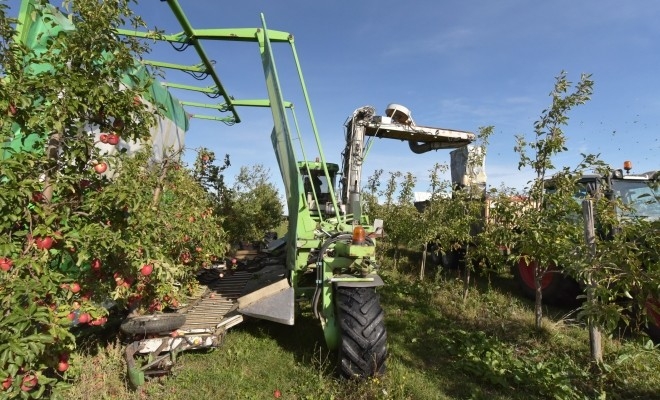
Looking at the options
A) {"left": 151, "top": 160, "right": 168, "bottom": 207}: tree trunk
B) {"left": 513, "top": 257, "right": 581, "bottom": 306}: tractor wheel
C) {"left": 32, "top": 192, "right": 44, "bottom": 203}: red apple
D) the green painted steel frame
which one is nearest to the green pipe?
the green painted steel frame

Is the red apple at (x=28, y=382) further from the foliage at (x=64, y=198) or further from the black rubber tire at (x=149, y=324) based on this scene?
the black rubber tire at (x=149, y=324)

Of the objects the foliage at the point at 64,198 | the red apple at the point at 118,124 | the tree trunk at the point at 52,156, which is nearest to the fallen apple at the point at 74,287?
the foliage at the point at 64,198

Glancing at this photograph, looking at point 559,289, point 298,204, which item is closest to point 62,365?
point 298,204

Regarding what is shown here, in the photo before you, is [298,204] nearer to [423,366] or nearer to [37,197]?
[423,366]

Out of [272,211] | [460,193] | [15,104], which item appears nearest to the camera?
[15,104]

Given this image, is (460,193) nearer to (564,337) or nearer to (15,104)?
(564,337)

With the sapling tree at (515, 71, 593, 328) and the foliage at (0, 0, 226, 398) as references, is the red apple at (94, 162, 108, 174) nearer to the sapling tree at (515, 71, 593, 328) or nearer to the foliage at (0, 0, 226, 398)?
the foliage at (0, 0, 226, 398)

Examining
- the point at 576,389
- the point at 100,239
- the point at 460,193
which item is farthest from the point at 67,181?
the point at 460,193

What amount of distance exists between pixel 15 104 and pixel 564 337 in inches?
233

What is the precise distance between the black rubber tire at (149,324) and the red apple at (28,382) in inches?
57.7

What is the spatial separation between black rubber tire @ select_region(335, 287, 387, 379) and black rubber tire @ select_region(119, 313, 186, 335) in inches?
64.0

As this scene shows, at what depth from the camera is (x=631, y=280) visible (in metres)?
2.65

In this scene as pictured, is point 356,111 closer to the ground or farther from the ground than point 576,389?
farther from the ground

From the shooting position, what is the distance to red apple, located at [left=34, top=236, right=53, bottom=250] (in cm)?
240
